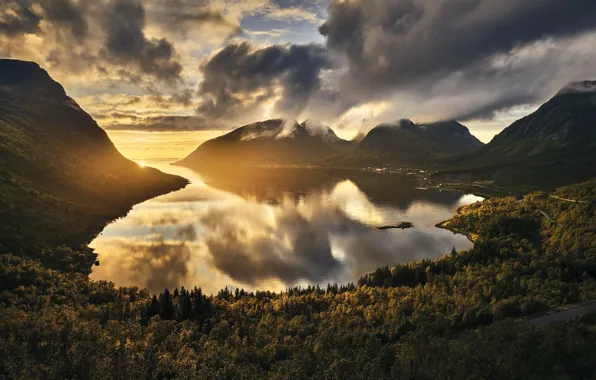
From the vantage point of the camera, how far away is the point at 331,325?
4318 inches

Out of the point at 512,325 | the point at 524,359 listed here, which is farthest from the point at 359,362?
the point at 512,325

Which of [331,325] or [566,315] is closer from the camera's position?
[566,315]

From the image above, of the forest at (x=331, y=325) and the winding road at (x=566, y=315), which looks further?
the winding road at (x=566, y=315)

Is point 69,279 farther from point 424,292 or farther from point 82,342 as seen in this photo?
point 424,292

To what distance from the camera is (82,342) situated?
318 ft

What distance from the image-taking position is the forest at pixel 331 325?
79.4 m

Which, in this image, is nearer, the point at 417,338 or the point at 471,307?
the point at 417,338

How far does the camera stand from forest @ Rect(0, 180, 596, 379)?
3125 inches

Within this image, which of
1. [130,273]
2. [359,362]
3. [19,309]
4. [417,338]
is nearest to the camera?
[359,362]

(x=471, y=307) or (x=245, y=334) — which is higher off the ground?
(x=471, y=307)

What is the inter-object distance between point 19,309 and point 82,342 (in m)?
49.0

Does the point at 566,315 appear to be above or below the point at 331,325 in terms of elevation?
above

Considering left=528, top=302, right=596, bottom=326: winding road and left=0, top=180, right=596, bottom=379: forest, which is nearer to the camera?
left=0, top=180, right=596, bottom=379: forest

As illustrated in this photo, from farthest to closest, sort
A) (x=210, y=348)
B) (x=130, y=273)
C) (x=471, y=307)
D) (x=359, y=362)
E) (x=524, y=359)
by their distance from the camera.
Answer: (x=130, y=273) → (x=471, y=307) → (x=210, y=348) → (x=359, y=362) → (x=524, y=359)
